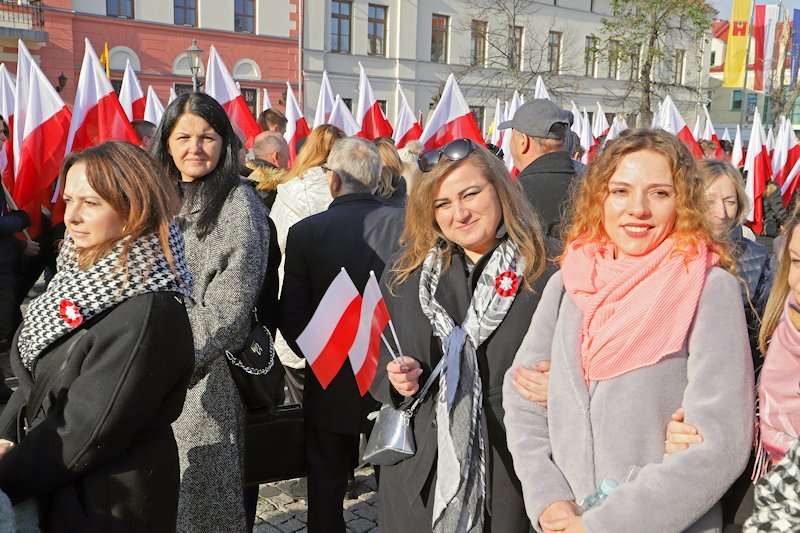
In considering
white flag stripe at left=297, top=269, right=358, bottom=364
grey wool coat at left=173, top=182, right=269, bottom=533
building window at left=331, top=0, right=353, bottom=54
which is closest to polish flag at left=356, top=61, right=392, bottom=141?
grey wool coat at left=173, top=182, right=269, bottom=533

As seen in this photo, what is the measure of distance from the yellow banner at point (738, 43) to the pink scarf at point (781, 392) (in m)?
36.6

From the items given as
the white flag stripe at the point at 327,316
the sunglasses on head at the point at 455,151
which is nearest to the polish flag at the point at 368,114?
the sunglasses on head at the point at 455,151

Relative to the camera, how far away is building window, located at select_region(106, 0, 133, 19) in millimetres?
24969

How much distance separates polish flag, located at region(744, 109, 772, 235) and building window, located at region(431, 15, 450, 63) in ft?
73.2

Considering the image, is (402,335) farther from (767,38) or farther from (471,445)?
(767,38)

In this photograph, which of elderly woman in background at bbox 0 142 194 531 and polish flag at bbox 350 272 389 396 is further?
polish flag at bbox 350 272 389 396

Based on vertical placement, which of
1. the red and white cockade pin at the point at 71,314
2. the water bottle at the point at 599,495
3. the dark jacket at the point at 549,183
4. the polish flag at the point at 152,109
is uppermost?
the polish flag at the point at 152,109

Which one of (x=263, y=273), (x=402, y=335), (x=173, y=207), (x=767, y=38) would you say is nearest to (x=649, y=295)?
(x=402, y=335)

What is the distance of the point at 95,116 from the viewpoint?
6.75 m

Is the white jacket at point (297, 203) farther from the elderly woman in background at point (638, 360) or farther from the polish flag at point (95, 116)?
the polish flag at point (95, 116)

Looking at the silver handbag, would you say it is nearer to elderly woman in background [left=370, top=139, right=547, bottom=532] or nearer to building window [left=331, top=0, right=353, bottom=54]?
elderly woman in background [left=370, top=139, right=547, bottom=532]

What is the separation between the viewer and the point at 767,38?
3638cm

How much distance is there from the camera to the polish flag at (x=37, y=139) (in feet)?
20.6

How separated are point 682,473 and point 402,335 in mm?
1039
